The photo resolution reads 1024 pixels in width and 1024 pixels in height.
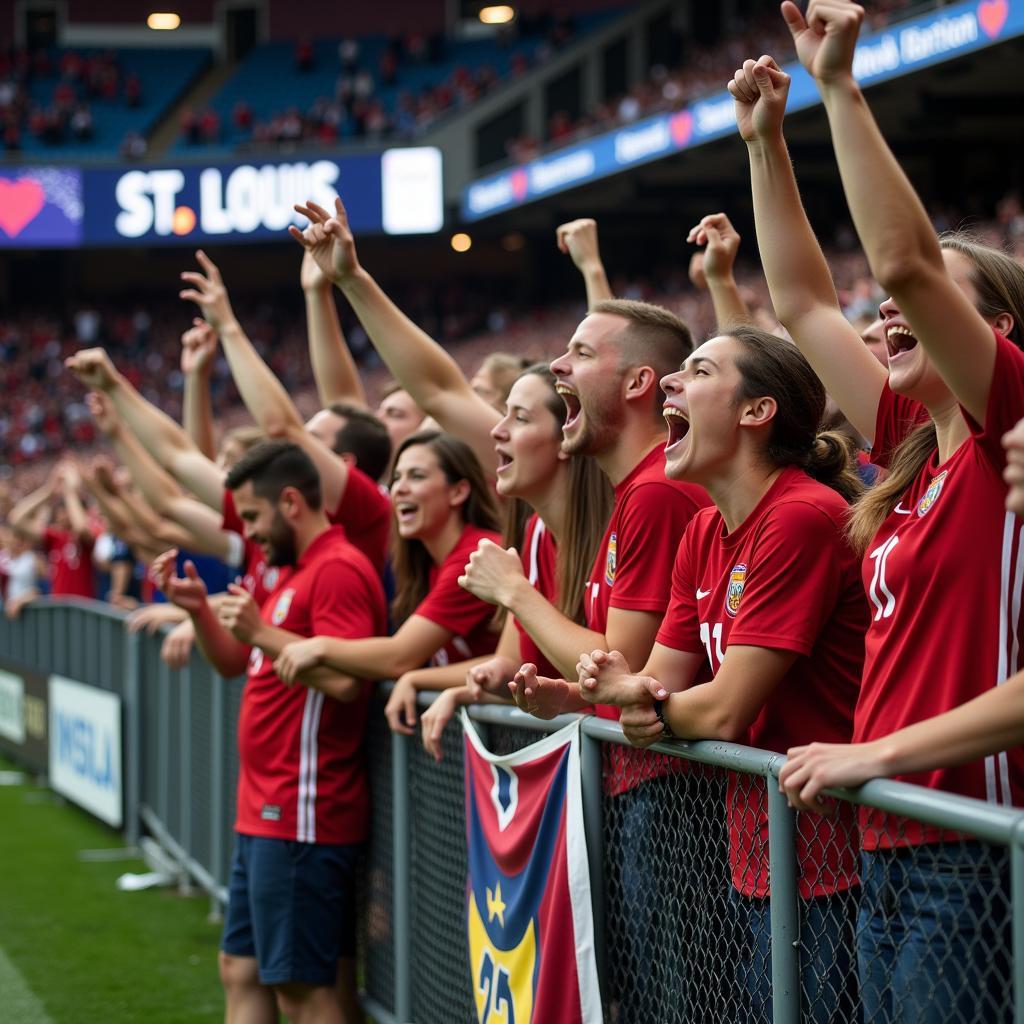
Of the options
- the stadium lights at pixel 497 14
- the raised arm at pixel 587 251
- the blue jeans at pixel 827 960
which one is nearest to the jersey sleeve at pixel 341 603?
the raised arm at pixel 587 251

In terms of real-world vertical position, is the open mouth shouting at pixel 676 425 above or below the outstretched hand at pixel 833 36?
below

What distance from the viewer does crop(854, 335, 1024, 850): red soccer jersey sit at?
2.24 metres

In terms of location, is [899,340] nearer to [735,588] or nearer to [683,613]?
[735,588]

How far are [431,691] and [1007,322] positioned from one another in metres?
2.05

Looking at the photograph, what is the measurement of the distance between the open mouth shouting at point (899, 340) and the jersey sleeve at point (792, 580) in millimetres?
322

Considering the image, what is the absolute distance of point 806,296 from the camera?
2969mm

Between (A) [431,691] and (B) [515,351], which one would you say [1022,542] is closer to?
(A) [431,691]

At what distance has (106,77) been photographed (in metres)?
33.8

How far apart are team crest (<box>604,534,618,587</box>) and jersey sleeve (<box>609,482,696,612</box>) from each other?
57 millimetres

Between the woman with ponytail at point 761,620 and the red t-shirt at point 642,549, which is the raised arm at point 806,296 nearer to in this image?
the woman with ponytail at point 761,620

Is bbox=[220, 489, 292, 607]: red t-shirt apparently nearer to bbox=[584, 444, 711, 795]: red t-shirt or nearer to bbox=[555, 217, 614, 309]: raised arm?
bbox=[555, 217, 614, 309]: raised arm

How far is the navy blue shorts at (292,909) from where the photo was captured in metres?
4.24

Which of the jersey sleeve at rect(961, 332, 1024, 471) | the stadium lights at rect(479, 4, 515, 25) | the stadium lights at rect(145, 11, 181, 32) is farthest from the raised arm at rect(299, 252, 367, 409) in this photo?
the stadium lights at rect(145, 11, 181, 32)

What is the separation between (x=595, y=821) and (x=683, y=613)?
513mm
